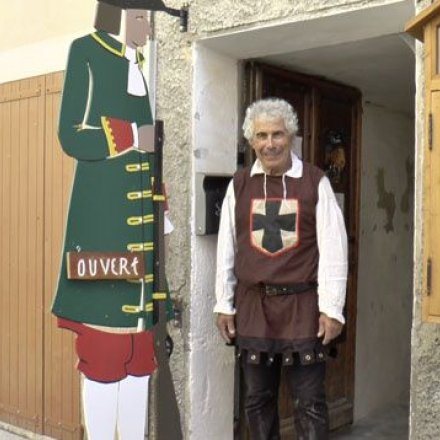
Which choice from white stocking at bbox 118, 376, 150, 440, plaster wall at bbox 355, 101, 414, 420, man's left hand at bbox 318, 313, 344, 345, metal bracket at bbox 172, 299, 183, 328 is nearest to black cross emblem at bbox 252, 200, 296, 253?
man's left hand at bbox 318, 313, 344, 345

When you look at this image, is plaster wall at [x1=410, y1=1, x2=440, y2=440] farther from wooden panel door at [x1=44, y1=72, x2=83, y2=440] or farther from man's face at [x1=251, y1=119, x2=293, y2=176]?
wooden panel door at [x1=44, y1=72, x2=83, y2=440]

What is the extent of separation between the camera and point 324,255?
319 centimetres

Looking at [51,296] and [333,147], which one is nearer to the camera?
[51,296]

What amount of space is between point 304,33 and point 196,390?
187 centimetres

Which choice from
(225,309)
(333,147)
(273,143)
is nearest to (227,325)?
(225,309)

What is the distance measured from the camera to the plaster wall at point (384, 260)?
505 cm

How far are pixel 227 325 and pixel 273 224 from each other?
54 cm

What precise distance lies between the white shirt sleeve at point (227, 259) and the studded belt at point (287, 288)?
0.79 feet

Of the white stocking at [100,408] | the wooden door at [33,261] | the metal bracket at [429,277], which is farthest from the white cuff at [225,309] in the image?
the wooden door at [33,261]

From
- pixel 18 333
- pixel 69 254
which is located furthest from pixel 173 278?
pixel 18 333

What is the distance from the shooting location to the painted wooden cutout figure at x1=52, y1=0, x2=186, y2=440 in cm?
327

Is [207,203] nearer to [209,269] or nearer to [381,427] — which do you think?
[209,269]

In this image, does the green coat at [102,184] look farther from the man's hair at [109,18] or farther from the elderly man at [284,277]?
the elderly man at [284,277]

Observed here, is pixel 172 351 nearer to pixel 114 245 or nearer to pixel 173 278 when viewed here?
pixel 173 278
